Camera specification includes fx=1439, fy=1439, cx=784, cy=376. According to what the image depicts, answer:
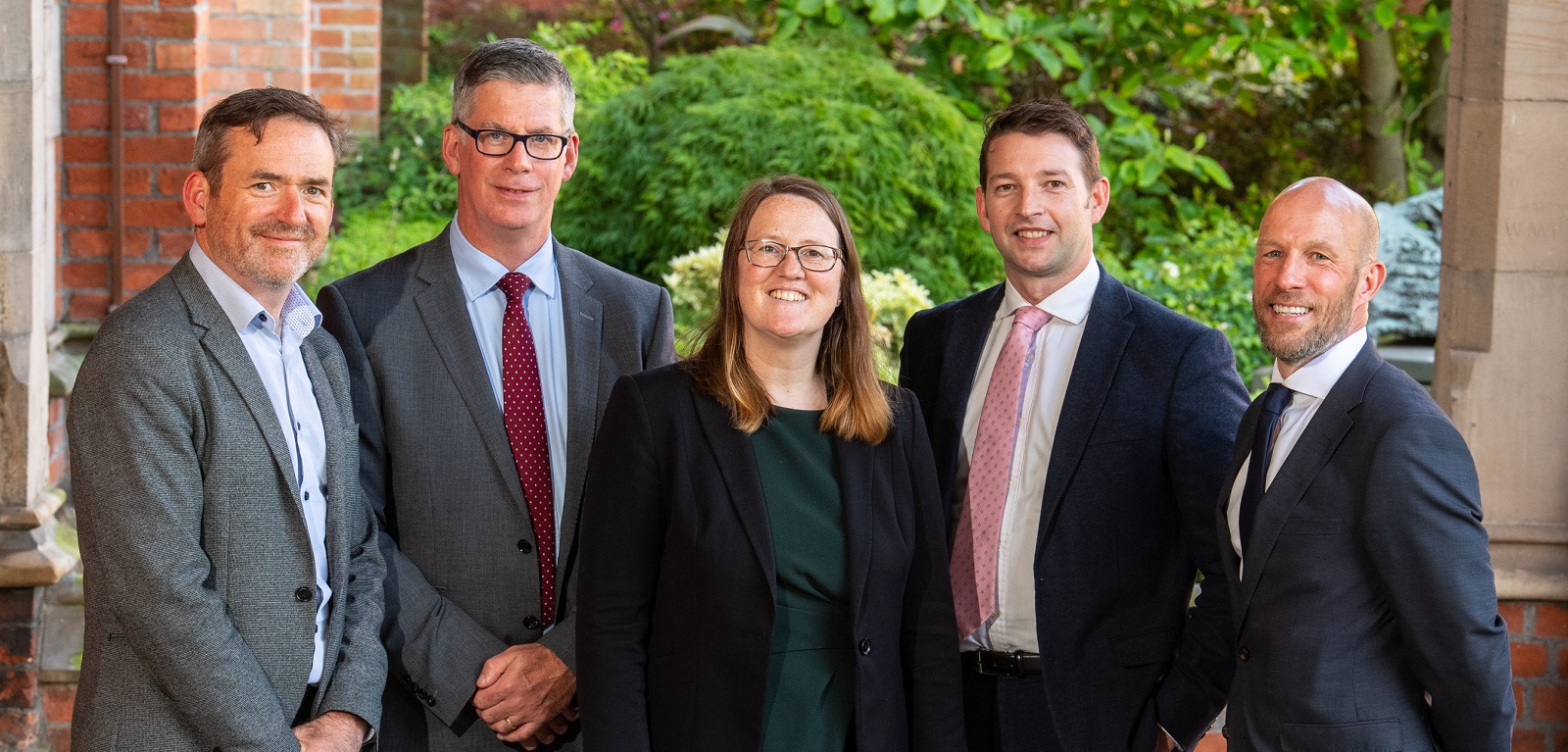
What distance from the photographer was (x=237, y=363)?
237 centimetres

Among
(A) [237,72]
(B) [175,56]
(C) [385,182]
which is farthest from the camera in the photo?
(C) [385,182]

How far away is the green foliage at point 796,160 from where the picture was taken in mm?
6086

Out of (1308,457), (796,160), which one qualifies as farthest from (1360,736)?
(796,160)

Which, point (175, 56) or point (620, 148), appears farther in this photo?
point (620, 148)

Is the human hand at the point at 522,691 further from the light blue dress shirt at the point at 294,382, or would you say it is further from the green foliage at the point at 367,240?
the green foliage at the point at 367,240

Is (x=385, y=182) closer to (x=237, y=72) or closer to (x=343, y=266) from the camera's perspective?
(x=343, y=266)

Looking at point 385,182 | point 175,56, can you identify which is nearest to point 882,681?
point 175,56

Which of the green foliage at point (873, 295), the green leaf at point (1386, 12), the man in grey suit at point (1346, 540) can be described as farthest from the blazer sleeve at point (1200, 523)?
the green leaf at point (1386, 12)

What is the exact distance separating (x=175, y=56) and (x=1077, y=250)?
3154 millimetres

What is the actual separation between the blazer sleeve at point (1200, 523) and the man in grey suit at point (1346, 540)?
0.43 ft

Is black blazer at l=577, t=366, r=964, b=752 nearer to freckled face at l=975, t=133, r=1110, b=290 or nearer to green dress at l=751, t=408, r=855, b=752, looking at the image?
green dress at l=751, t=408, r=855, b=752

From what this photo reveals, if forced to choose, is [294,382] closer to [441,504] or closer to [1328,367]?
[441,504]

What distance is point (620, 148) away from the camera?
265 inches

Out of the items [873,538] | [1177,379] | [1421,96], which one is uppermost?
[1421,96]
